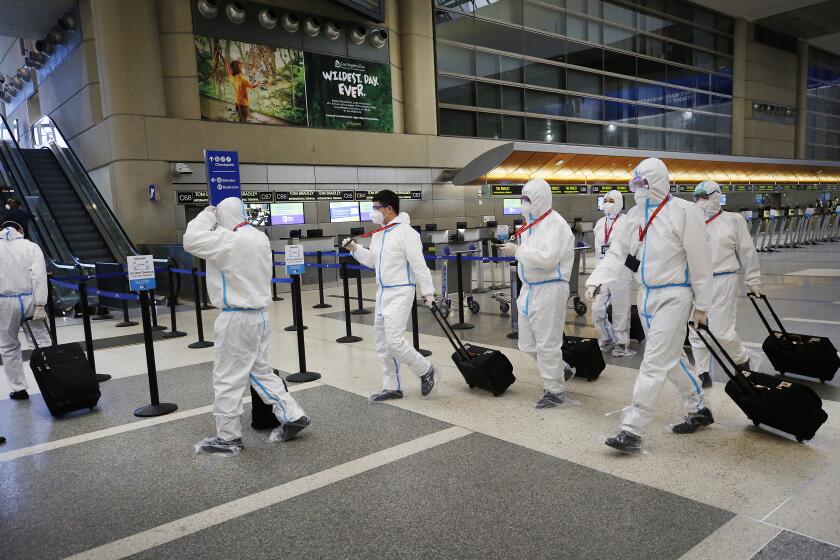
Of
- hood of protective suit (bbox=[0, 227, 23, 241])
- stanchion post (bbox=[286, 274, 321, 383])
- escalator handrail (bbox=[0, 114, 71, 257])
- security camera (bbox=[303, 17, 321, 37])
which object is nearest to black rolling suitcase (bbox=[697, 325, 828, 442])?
stanchion post (bbox=[286, 274, 321, 383])

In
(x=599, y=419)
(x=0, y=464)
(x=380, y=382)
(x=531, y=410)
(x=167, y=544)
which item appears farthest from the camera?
(x=380, y=382)

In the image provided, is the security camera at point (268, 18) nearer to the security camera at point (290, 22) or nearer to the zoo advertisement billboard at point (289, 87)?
the security camera at point (290, 22)

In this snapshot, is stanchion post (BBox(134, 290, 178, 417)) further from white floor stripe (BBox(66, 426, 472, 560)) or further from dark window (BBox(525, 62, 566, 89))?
dark window (BBox(525, 62, 566, 89))

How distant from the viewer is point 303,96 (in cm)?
1641

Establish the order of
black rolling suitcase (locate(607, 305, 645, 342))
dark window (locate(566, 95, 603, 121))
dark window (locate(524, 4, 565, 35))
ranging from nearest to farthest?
black rolling suitcase (locate(607, 305, 645, 342)), dark window (locate(524, 4, 565, 35)), dark window (locate(566, 95, 603, 121))

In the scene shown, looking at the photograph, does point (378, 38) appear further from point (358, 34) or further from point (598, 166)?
point (598, 166)

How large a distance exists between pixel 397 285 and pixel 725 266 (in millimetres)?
3055

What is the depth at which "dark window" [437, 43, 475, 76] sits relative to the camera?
19500mm

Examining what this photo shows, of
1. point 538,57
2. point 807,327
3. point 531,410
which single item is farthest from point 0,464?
point 538,57

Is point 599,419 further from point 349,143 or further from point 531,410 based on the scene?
point 349,143

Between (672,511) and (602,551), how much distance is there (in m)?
0.58

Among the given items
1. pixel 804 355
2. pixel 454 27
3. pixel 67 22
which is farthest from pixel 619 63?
pixel 804 355

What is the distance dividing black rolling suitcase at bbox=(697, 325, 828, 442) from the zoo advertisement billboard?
1418 centimetres

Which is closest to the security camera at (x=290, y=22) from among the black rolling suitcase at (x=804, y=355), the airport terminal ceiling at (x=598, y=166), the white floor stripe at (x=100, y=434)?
the airport terminal ceiling at (x=598, y=166)
